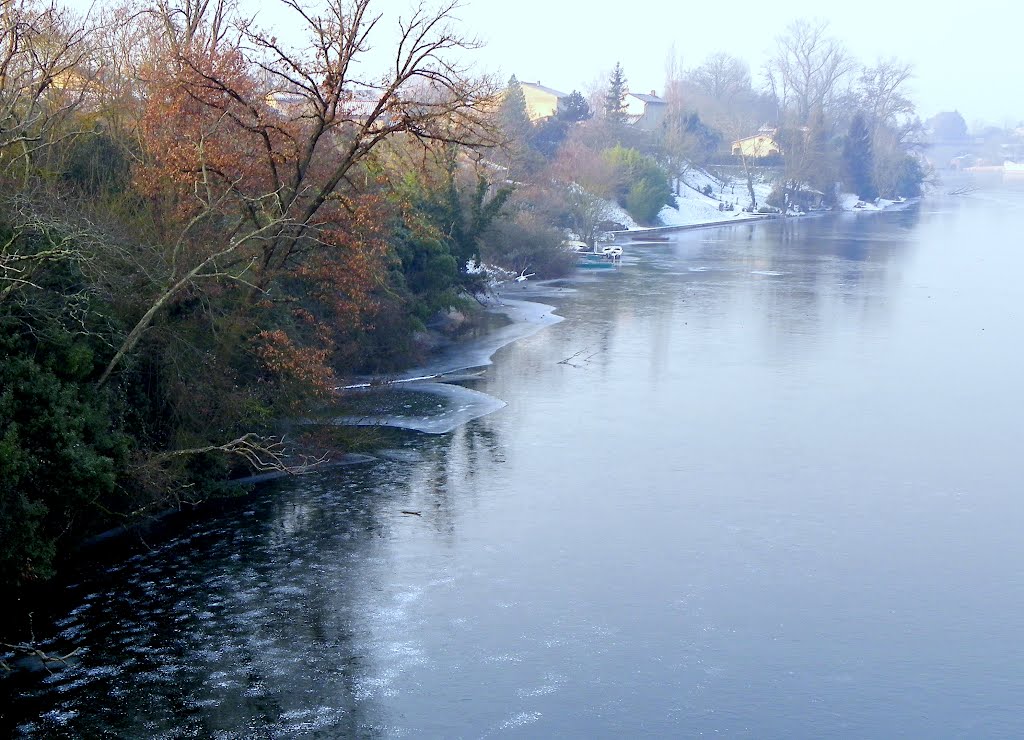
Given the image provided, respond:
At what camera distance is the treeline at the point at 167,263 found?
1348 cm

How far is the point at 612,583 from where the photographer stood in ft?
47.0

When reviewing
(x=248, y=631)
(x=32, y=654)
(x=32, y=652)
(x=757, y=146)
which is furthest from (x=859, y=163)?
(x=32, y=652)

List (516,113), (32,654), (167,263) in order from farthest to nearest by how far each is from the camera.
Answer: (516,113) → (167,263) → (32,654)

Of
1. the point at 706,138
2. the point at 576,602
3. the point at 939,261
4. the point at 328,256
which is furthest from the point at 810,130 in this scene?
the point at 576,602

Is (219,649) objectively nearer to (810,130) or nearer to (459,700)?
(459,700)

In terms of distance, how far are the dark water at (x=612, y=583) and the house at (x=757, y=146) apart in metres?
69.0

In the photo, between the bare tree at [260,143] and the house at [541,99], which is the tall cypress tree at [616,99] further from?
the bare tree at [260,143]

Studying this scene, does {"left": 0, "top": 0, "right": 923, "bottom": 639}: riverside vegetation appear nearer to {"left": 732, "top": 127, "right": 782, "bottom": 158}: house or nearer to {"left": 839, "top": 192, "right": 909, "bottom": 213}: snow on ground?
{"left": 839, "top": 192, "right": 909, "bottom": 213}: snow on ground

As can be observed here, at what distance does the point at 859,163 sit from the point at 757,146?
8298 mm

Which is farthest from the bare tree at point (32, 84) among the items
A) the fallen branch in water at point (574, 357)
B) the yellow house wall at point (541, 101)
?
the yellow house wall at point (541, 101)

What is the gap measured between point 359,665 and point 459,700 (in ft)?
4.36

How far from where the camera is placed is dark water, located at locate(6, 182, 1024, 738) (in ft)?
37.2

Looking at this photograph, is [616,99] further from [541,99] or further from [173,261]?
[173,261]

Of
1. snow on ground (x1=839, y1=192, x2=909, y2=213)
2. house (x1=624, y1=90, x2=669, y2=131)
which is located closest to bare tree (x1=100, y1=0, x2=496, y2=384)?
snow on ground (x1=839, y1=192, x2=909, y2=213)
